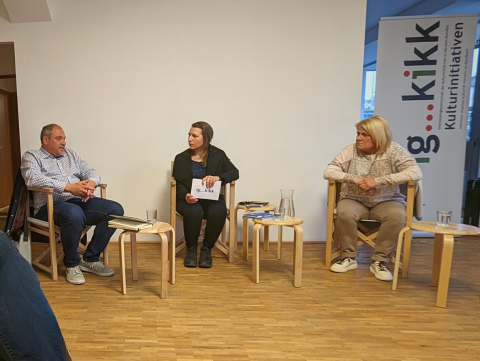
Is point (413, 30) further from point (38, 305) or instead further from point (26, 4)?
point (38, 305)

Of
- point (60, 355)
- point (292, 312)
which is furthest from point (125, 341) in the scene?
point (60, 355)

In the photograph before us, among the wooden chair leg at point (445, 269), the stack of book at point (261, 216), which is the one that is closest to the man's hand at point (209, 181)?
the stack of book at point (261, 216)

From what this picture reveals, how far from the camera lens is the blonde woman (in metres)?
2.51

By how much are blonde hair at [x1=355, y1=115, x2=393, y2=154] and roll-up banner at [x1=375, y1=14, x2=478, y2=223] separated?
3.31 feet

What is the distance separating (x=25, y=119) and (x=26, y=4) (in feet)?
3.36

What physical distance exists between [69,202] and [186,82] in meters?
1.52

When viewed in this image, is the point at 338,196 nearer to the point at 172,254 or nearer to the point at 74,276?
the point at 172,254

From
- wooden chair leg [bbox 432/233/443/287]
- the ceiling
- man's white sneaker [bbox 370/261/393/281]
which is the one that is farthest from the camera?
the ceiling

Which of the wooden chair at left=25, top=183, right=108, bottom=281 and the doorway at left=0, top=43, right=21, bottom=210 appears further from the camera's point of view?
the doorway at left=0, top=43, right=21, bottom=210

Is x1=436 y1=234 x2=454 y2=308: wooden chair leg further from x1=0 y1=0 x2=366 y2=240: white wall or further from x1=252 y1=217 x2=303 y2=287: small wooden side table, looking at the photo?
x1=0 y1=0 x2=366 y2=240: white wall

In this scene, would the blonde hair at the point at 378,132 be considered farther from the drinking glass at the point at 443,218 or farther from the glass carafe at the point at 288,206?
the glass carafe at the point at 288,206

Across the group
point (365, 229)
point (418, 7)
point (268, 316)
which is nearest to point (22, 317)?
point (268, 316)

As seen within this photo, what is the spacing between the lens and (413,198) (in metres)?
2.52

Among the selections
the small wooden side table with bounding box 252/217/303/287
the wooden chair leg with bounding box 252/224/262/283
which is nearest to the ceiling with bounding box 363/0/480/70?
the small wooden side table with bounding box 252/217/303/287
